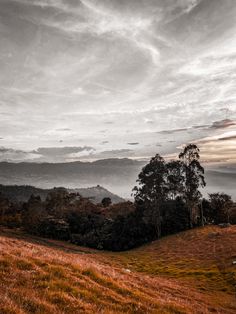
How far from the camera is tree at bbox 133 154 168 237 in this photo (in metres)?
95.1

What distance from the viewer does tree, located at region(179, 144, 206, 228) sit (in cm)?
9616

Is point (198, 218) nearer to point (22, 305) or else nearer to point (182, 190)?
point (182, 190)

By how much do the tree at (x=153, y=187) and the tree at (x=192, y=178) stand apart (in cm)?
633

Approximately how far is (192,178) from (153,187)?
1219cm

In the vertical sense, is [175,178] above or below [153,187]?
above

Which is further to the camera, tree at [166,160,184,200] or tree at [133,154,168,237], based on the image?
tree at [166,160,184,200]

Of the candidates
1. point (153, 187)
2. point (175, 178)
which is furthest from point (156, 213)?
point (175, 178)

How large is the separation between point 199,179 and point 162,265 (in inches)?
1859

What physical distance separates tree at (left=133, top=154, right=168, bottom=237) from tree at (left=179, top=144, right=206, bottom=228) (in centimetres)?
633

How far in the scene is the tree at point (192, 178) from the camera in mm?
96156

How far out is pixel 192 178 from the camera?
9775 cm

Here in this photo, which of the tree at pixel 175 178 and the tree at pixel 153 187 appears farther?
the tree at pixel 175 178

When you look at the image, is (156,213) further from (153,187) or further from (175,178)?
(175,178)

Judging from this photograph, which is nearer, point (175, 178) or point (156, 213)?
point (156, 213)
